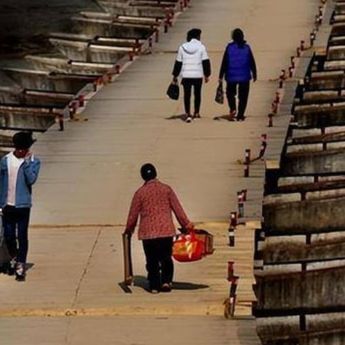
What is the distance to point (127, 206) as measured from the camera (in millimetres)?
18875

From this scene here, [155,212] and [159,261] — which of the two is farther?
[159,261]

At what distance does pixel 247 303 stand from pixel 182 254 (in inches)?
32.0

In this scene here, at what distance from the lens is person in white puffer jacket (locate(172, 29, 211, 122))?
23172 mm

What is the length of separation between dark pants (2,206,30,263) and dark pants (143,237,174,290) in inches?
53.0

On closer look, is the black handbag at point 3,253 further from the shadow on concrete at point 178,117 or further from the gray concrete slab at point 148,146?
the shadow on concrete at point 178,117

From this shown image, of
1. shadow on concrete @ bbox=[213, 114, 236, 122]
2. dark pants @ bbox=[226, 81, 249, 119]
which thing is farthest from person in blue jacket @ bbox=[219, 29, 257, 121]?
shadow on concrete @ bbox=[213, 114, 236, 122]

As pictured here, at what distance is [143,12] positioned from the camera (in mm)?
39719

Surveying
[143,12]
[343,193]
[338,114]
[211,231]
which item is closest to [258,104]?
[338,114]

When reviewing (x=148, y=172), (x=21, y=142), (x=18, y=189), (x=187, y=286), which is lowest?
(x=187, y=286)

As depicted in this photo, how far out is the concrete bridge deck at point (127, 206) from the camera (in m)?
14.6

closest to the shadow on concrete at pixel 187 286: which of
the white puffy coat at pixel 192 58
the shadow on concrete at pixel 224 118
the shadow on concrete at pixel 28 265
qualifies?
the shadow on concrete at pixel 28 265

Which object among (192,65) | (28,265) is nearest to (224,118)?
(192,65)

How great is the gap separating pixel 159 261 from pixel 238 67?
28.0ft

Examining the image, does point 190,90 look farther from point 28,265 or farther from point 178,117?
point 28,265
